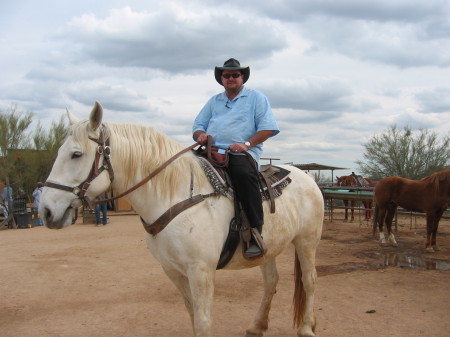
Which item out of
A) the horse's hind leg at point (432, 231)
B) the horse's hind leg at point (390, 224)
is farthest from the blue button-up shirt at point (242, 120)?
the horse's hind leg at point (390, 224)

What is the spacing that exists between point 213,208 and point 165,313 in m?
2.75

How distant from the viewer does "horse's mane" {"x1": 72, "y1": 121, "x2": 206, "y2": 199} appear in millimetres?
2914

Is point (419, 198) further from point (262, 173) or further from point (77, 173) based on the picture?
point (77, 173)

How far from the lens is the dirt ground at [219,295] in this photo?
4.69 meters

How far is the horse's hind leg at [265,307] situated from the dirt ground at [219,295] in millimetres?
212

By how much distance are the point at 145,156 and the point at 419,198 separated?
8.80 m

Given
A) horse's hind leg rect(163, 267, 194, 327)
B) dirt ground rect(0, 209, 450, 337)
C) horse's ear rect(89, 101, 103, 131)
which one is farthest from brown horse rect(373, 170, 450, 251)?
horse's ear rect(89, 101, 103, 131)

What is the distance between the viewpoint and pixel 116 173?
116 inches

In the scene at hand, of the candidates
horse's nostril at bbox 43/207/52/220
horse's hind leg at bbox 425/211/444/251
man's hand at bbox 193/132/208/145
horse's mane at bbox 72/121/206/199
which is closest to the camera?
horse's nostril at bbox 43/207/52/220

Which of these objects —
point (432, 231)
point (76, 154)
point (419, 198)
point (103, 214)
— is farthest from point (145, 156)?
point (103, 214)

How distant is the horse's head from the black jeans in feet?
3.29

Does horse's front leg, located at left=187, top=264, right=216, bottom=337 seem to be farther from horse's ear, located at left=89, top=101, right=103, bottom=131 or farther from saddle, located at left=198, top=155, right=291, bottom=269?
horse's ear, located at left=89, top=101, right=103, bottom=131

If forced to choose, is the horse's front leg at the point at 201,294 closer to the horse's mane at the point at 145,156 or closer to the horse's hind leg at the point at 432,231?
the horse's mane at the point at 145,156

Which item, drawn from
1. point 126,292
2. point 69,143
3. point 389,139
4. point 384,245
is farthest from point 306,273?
point 389,139
